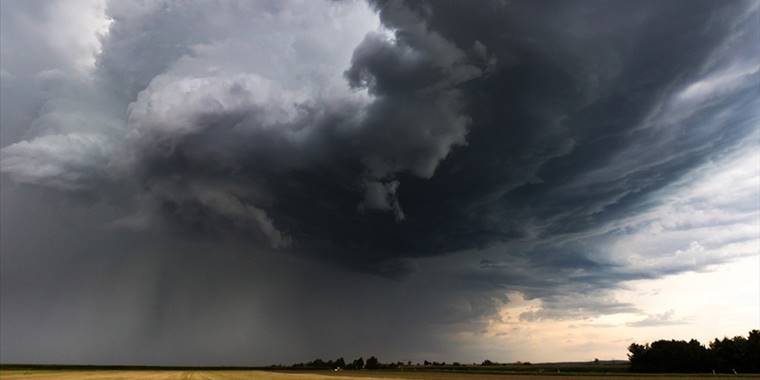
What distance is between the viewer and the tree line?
381ft

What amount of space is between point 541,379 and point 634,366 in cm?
4958

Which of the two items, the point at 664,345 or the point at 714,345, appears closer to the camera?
the point at 714,345

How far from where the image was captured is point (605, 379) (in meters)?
91.9

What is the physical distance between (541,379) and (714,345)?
4920 cm

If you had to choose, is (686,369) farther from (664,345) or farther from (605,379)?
(605,379)

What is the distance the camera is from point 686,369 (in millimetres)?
125875

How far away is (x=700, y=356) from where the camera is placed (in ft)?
413

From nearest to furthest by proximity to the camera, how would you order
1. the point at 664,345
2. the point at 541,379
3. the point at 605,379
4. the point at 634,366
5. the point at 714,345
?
the point at 605,379 → the point at 541,379 → the point at 714,345 → the point at 664,345 → the point at 634,366

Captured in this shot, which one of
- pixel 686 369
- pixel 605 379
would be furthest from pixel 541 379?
pixel 686 369

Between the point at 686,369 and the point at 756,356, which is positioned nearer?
the point at 756,356

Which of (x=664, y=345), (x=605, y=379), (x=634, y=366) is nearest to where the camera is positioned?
(x=605, y=379)

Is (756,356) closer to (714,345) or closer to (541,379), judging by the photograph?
(714,345)

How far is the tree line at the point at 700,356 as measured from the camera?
116062 millimetres

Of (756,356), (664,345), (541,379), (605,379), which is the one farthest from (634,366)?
(605,379)
